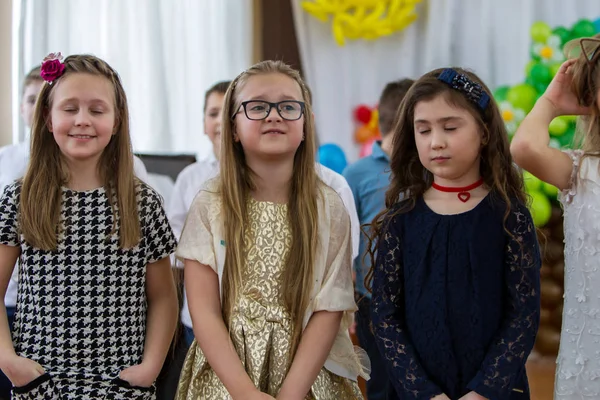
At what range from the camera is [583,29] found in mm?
3906

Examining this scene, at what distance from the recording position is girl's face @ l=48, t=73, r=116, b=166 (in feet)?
6.21

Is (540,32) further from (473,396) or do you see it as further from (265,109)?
(473,396)

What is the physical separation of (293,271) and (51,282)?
0.57m

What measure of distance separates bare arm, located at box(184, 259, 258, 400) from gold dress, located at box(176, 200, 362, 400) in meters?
0.04

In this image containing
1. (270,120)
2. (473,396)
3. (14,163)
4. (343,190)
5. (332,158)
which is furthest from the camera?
(332,158)

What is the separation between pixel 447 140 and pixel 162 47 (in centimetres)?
318

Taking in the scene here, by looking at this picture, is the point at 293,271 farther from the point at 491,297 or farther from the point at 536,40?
the point at 536,40

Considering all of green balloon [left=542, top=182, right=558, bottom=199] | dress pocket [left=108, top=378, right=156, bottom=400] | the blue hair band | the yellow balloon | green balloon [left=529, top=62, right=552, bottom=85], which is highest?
the yellow balloon

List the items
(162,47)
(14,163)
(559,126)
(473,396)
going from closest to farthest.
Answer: (473,396)
(14,163)
(559,126)
(162,47)

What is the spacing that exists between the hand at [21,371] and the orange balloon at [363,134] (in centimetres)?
314

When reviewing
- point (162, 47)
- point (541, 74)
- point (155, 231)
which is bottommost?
point (155, 231)

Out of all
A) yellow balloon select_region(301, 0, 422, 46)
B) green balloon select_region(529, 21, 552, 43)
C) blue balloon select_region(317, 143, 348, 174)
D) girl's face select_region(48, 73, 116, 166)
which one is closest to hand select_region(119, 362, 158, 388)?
girl's face select_region(48, 73, 116, 166)

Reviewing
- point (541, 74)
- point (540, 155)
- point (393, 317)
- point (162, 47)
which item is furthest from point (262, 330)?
point (162, 47)

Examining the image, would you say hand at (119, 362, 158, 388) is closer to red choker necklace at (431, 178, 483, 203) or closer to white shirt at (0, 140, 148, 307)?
red choker necklace at (431, 178, 483, 203)
